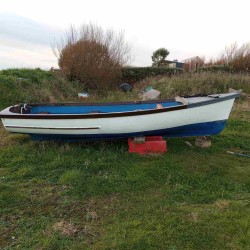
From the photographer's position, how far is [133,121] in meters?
5.16

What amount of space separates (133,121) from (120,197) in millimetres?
1737

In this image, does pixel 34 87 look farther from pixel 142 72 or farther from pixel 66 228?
pixel 142 72

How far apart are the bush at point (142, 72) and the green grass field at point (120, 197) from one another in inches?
487

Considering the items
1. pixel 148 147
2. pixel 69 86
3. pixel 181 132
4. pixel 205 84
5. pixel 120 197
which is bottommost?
pixel 120 197

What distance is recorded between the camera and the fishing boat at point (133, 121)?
510 cm

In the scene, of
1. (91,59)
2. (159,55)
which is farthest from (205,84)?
(159,55)

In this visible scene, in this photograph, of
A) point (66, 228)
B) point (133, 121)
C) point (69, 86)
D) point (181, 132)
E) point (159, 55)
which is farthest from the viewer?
point (159, 55)

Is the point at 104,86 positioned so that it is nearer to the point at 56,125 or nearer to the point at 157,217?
the point at 56,125

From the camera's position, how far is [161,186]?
4.09m

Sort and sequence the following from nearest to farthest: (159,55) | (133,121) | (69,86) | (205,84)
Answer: (133,121), (205,84), (69,86), (159,55)

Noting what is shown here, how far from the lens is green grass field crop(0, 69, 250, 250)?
9.72 ft

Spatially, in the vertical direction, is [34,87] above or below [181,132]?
above

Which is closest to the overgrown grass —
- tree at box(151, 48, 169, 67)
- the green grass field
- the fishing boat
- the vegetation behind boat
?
the vegetation behind boat

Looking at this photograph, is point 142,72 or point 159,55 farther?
point 159,55
